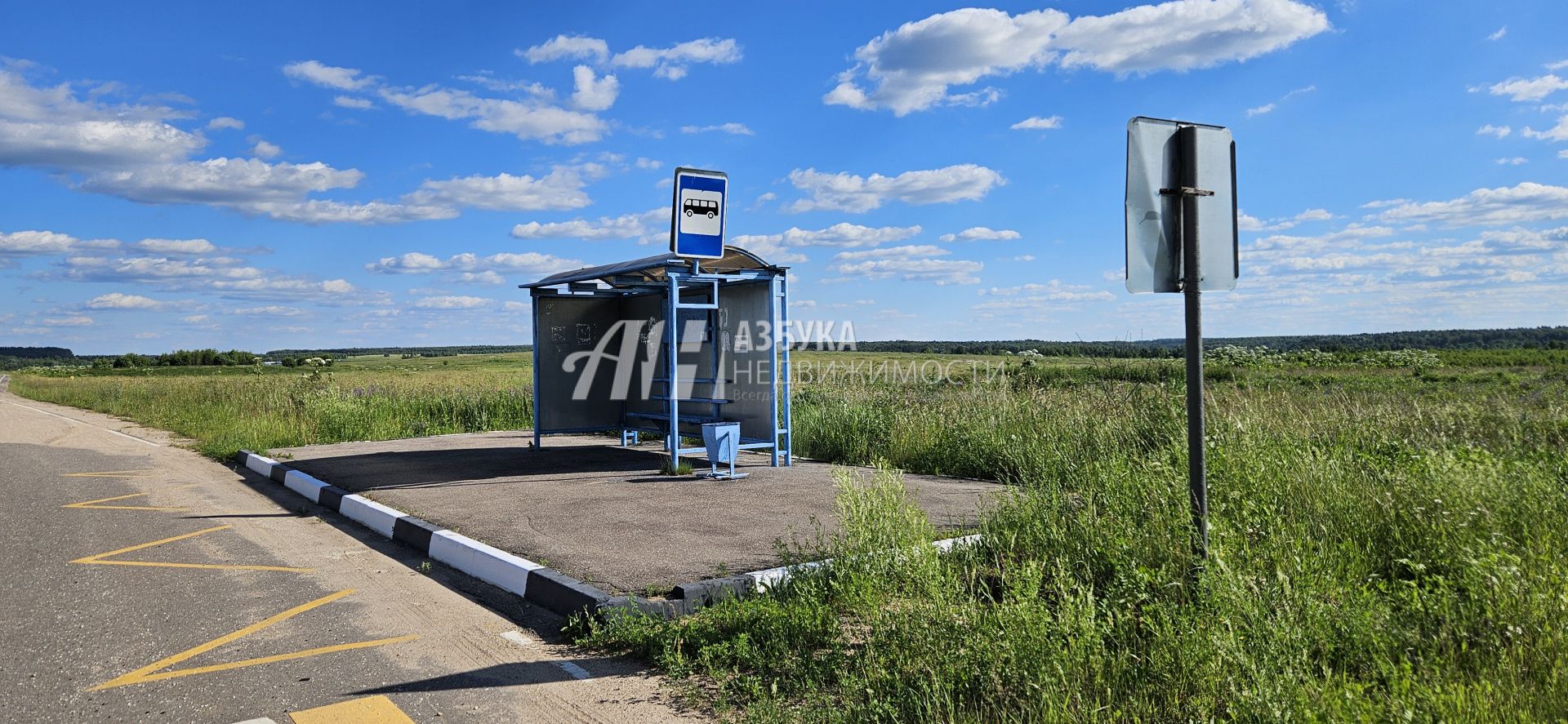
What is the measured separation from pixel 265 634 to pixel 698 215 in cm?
644

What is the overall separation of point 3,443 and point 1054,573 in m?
20.7

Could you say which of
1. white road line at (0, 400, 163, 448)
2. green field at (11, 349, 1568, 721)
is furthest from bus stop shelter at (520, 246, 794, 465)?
white road line at (0, 400, 163, 448)

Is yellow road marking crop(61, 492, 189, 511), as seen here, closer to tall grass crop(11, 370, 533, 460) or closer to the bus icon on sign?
tall grass crop(11, 370, 533, 460)

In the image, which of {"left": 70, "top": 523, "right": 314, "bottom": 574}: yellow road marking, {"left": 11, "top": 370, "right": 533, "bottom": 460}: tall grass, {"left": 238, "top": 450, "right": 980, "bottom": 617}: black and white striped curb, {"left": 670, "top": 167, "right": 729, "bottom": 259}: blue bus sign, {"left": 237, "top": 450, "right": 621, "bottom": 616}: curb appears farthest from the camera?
{"left": 11, "top": 370, "right": 533, "bottom": 460}: tall grass

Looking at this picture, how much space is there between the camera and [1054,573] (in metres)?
4.59

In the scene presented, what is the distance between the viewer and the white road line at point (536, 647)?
4492 mm

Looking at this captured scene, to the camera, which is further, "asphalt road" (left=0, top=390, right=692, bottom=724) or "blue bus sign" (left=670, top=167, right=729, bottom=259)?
"blue bus sign" (left=670, top=167, right=729, bottom=259)

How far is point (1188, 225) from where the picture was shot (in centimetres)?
455

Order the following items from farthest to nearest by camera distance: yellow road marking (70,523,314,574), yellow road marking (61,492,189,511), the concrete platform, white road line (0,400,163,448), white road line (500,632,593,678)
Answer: white road line (0,400,163,448) < yellow road marking (61,492,189,511) < yellow road marking (70,523,314,574) < the concrete platform < white road line (500,632,593,678)

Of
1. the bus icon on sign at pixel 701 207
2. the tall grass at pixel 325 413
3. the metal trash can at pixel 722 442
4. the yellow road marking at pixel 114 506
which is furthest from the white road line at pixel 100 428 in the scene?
the bus icon on sign at pixel 701 207

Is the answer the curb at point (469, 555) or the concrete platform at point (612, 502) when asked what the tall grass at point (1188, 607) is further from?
the concrete platform at point (612, 502)

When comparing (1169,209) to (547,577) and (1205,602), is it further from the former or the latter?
(547,577)

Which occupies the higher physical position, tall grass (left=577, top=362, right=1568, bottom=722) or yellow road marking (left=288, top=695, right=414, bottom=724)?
tall grass (left=577, top=362, right=1568, bottom=722)

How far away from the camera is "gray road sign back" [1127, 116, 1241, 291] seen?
4.52 m
